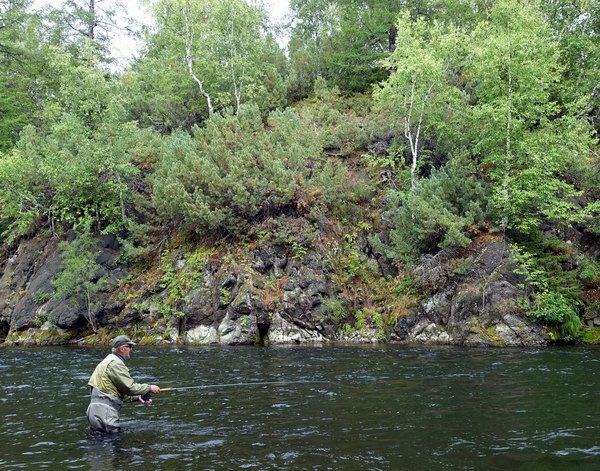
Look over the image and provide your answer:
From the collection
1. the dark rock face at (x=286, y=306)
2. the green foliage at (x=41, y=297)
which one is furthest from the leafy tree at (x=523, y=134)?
the green foliage at (x=41, y=297)

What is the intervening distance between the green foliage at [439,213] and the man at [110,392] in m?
14.9

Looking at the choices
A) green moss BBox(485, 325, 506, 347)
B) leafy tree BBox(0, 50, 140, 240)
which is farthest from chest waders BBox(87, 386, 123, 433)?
leafy tree BBox(0, 50, 140, 240)

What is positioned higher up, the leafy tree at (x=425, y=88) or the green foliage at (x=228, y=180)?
the leafy tree at (x=425, y=88)

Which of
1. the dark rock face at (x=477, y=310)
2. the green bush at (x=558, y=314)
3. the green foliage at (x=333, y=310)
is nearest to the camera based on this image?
the green bush at (x=558, y=314)

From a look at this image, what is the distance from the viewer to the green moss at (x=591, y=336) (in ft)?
60.2

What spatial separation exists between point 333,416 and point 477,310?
38.4ft

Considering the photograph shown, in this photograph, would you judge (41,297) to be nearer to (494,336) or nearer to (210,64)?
(210,64)

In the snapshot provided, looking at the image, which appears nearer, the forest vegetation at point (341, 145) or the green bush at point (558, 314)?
the green bush at point (558, 314)

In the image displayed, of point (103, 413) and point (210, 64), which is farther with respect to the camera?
point (210, 64)

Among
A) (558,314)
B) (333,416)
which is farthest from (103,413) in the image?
(558,314)

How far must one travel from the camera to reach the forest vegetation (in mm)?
20812

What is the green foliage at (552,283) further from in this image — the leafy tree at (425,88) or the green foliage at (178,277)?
the green foliage at (178,277)

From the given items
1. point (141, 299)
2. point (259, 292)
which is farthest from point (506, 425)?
point (141, 299)

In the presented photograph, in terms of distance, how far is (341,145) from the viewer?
29.6 m
